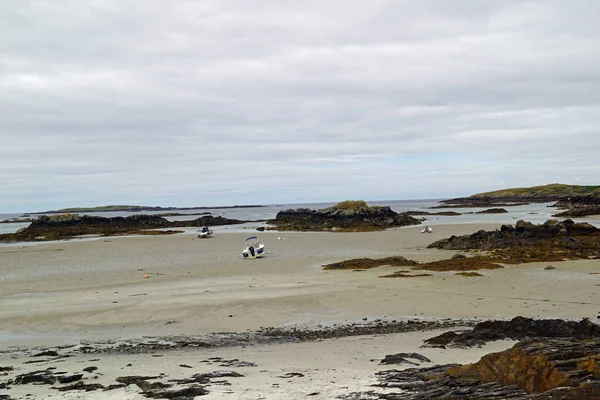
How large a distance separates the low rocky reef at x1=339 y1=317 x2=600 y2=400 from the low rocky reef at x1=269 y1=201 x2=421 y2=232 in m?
43.7

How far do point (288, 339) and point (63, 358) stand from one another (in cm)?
414

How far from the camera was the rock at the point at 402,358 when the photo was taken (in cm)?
770

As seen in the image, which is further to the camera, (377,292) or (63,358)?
(377,292)

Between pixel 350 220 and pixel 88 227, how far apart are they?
1368 inches

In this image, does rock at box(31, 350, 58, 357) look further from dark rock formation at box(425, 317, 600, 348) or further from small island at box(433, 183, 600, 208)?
small island at box(433, 183, 600, 208)

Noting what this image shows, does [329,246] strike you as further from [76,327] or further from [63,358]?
[63,358]

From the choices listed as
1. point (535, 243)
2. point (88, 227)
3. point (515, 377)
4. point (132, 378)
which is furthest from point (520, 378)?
point (88, 227)

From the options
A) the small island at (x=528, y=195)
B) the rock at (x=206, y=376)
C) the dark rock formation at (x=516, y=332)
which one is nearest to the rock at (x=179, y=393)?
the rock at (x=206, y=376)

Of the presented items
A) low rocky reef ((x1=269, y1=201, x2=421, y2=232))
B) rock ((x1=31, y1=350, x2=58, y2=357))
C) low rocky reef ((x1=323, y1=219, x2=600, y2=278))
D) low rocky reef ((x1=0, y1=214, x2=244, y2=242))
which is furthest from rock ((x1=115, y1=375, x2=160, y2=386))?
low rocky reef ((x1=0, y1=214, x2=244, y2=242))

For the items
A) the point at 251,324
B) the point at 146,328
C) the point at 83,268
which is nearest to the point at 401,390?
the point at 251,324

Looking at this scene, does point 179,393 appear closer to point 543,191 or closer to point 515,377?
point 515,377

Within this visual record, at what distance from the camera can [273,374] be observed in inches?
290

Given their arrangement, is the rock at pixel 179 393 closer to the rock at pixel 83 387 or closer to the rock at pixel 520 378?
the rock at pixel 83 387

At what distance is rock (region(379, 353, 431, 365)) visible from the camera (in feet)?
25.3
